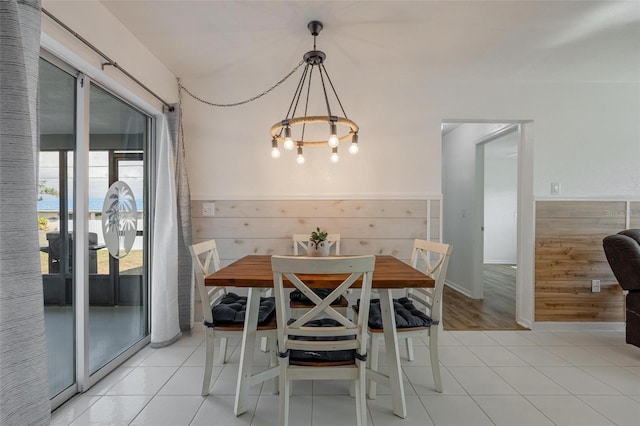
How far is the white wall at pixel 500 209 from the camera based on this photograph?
6766mm

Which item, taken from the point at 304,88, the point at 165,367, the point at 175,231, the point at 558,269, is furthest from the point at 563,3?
the point at 165,367

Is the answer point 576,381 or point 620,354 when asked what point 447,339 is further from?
point 620,354

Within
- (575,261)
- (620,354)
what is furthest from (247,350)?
(575,261)

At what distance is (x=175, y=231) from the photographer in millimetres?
2525

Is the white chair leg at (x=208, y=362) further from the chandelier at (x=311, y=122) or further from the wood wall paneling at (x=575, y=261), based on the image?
the wood wall paneling at (x=575, y=261)

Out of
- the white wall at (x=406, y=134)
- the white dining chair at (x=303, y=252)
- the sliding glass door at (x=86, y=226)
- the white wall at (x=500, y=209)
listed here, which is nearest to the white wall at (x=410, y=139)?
the white wall at (x=406, y=134)

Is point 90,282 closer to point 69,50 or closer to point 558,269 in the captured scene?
point 69,50

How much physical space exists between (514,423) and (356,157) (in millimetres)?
2204

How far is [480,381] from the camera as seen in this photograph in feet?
6.51

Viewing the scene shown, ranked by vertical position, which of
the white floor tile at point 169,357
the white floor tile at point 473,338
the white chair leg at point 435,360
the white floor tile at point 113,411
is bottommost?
the white floor tile at point 473,338

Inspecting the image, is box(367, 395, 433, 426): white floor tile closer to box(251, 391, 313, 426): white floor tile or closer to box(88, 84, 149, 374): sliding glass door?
box(251, 391, 313, 426): white floor tile

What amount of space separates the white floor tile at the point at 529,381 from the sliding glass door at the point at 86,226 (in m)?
2.77

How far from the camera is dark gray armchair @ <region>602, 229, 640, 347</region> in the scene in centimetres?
233

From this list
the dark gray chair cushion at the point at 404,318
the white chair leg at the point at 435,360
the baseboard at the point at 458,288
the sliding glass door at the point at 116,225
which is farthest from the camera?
the baseboard at the point at 458,288
